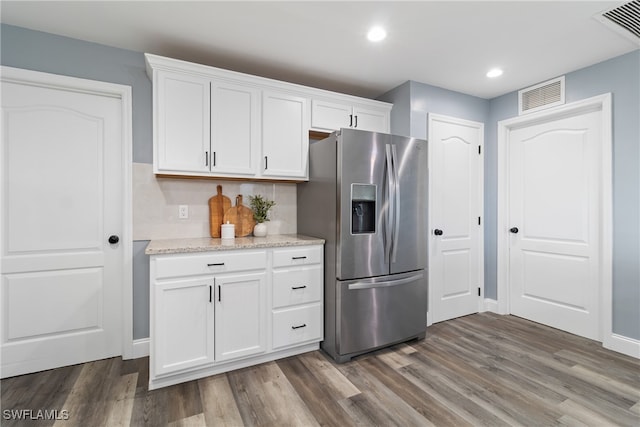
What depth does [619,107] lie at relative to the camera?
2.52 meters

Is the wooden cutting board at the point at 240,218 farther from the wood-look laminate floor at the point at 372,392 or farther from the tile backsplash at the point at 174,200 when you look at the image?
the wood-look laminate floor at the point at 372,392

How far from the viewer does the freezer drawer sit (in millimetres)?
2355

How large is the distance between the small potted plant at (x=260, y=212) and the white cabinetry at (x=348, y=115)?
85 centimetres

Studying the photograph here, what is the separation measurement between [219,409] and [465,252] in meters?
2.82

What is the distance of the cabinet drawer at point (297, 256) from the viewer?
2336 mm

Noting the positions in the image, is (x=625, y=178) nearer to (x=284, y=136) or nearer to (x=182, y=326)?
(x=284, y=136)

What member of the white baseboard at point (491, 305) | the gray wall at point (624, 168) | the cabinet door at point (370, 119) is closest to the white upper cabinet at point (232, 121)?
the cabinet door at point (370, 119)

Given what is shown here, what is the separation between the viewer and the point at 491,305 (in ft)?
11.5

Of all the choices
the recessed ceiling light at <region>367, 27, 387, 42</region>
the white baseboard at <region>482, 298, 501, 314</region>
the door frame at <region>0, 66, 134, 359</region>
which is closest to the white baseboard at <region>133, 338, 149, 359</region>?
the door frame at <region>0, 66, 134, 359</region>

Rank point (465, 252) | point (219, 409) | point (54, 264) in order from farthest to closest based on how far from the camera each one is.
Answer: point (465, 252) → point (54, 264) → point (219, 409)

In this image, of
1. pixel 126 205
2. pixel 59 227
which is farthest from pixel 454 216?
pixel 59 227

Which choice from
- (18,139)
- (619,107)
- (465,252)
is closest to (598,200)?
(619,107)

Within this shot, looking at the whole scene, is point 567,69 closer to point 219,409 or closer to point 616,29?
point 616,29

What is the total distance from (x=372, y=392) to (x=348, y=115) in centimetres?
237
